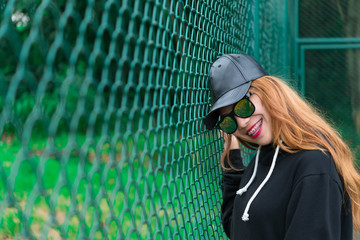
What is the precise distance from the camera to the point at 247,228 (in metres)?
1.39

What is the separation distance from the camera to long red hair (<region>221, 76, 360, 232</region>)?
1.34 metres

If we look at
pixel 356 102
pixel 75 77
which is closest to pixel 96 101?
pixel 75 77

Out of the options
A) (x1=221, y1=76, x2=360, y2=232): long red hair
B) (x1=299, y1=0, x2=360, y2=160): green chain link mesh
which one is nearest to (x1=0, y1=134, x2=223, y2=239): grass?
(x1=221, y1=76, x2=360, y2=232): long red hair

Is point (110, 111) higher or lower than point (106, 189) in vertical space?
higher

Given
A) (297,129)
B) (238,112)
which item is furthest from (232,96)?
(297,129)

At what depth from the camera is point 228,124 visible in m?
1.40

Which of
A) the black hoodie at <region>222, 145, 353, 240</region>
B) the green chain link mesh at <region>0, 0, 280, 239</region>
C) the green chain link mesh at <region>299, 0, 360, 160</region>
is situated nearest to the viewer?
the green chain link mesh at <region>0, 0, 280, 239</region>

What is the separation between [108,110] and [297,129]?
69cm

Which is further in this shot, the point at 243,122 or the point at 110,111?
the point at 243,122

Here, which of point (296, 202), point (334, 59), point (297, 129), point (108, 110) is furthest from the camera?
point (334, 59)

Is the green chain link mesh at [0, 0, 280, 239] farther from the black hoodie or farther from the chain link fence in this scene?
the black hoodie

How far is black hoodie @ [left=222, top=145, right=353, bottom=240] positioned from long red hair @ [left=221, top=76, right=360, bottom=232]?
32 mm

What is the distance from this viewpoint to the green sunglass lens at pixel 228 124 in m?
1.39

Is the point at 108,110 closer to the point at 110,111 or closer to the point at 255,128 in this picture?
the point at 110,111
